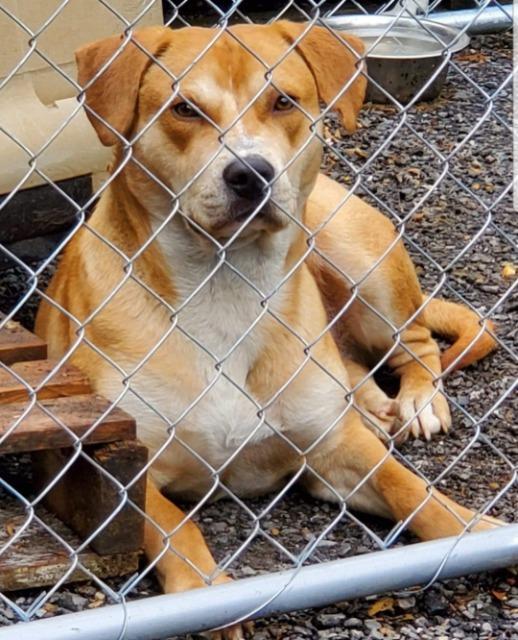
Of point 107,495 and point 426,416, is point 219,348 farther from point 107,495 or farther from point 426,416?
point 426,416

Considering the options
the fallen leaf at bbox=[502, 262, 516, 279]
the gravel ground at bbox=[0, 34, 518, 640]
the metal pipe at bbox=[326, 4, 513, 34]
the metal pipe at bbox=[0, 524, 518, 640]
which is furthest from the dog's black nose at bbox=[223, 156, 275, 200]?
the metal pipe at bbox=[326, 4, 513, 34]

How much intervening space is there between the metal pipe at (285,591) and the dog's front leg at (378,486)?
0.19 metres

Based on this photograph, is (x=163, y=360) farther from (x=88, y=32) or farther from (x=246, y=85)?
(x=88, y=32)

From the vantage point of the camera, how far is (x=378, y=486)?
3.72 meters

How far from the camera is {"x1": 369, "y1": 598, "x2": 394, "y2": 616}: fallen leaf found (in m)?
3.27

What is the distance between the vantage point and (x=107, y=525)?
3270 mm

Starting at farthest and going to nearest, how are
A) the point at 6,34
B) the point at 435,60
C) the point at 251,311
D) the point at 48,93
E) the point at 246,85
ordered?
the point at 435,60, the point at 48,93, the point at 6,34, the point at 251,311, the point at 246,85

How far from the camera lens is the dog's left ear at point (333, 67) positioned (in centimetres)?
365

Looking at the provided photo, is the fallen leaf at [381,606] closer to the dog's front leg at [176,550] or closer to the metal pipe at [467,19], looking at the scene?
the dog's front leg at [176,550]

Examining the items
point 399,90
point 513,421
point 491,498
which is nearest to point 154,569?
point 491,498

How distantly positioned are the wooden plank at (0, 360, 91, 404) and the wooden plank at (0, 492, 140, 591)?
31cm

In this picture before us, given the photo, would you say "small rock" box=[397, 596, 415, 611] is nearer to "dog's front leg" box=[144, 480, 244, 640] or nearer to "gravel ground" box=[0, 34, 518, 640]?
"gravel ground" box=[0, 34, 518, 640]

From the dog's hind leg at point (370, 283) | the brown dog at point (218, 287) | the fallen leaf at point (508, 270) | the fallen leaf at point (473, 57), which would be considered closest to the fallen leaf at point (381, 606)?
the brown dog at point (218, 287)

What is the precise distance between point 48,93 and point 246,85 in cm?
179
